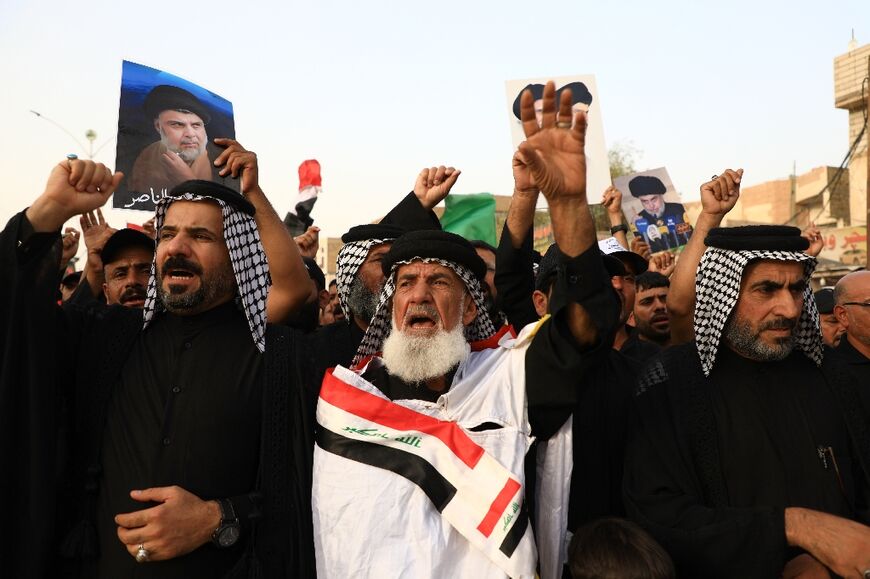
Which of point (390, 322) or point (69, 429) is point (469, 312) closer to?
point (390, 322)

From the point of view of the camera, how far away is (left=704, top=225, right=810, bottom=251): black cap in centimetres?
337

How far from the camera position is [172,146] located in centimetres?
519

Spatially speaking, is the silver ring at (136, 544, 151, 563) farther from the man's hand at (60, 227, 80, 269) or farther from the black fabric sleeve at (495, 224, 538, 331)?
the man's hand at (60, 227, 80, 269)

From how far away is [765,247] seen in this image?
336 centimetres

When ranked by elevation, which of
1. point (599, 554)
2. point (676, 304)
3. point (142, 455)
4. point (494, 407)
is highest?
point (676, 304)

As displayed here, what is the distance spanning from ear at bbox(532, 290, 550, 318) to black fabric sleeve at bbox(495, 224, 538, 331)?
0.02 metres

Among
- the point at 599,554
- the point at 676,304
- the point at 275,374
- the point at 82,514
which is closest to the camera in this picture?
the point at 599,554

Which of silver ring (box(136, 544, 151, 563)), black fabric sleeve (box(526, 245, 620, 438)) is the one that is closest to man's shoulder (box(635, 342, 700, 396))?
black fabric sleeve (box(526, 245, 620, 438))

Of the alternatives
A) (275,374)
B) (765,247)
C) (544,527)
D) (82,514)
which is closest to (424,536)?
(544,527)

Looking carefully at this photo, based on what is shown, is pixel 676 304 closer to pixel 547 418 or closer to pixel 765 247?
pixel 765 247

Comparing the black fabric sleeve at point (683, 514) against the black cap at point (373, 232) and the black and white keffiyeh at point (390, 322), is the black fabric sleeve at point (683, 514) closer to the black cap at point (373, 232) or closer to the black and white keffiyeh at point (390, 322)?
the black and white keffiyeh at point (390, 322)

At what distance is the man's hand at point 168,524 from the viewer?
2684 mm

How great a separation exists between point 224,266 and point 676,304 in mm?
2150

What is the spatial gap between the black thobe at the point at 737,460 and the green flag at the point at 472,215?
14.7 ft
